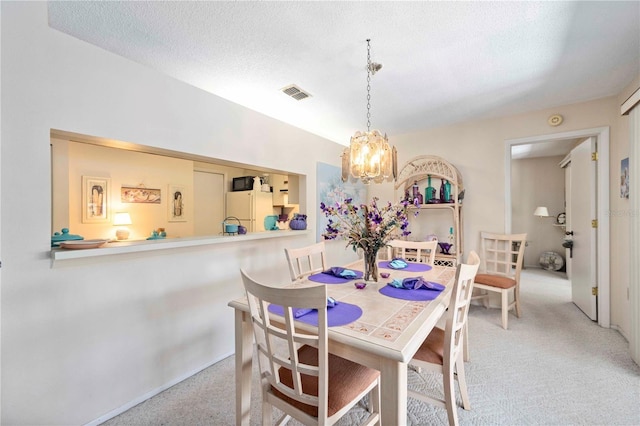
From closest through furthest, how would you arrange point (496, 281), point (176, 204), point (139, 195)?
1. point (496, 281)
2. point (139, 195)
3. point (176, 204)

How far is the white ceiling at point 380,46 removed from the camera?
61.1 inches

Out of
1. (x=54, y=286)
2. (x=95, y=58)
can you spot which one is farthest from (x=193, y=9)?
(x=54, y=286)

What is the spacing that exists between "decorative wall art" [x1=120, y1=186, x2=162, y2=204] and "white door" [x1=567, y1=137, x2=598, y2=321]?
5.86m

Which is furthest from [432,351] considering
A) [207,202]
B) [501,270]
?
[207,202]

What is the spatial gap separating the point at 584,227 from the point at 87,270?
4.85 m

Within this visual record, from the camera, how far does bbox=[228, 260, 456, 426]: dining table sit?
985mm

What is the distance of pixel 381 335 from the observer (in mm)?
1075

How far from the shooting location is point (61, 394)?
1440 mm

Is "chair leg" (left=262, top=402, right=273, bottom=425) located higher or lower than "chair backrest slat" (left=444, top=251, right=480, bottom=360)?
lower

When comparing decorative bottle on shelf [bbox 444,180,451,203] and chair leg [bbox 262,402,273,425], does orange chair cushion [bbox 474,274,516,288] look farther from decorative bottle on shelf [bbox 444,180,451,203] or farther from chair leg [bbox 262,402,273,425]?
chair leg [bbox 262,402,273,425]

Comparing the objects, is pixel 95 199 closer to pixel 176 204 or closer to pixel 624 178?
pixel 176 204

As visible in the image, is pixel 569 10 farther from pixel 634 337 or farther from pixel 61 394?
pixel 61 394

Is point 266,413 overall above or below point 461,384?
above

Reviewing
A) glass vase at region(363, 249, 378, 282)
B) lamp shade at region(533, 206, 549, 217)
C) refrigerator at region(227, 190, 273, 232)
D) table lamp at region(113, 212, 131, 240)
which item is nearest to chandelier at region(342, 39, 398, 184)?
glass vase at region(363, 249, 378, 282)
